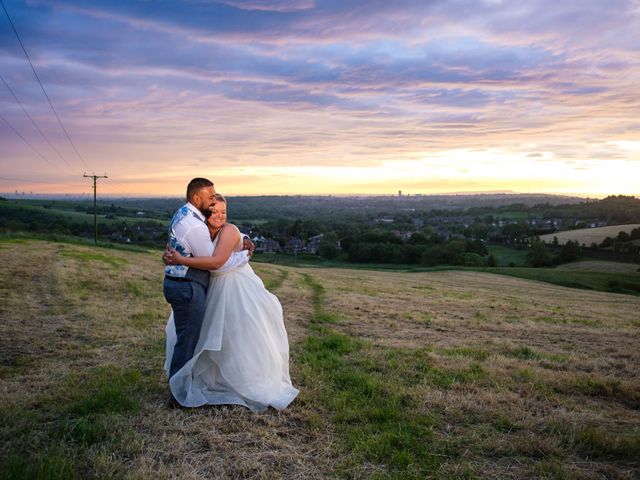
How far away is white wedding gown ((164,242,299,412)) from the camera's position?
627 cm

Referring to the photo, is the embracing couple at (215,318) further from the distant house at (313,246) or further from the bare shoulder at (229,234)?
the distant house at (313,246)

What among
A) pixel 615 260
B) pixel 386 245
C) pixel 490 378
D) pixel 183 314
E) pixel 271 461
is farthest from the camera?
pixel 386 245

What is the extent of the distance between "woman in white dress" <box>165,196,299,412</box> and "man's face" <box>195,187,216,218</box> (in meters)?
0.08

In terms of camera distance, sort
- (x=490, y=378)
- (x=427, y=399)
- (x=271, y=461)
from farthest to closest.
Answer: (x=490, y=378) < (x=427, y=399) < (x=271, y=461)

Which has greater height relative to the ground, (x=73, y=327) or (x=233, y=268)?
(x=233, y=268)

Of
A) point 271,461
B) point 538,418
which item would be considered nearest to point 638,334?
point 538,418

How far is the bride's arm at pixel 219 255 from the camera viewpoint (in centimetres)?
586

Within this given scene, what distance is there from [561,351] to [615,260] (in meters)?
76.6

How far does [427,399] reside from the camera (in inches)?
265

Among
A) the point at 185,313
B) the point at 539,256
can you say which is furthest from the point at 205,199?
the point at 539,256

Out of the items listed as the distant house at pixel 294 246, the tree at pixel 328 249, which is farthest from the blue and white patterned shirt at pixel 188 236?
the distant house at pixel 294 246

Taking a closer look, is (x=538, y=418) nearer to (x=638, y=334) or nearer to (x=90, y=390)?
(x=90, y=390)

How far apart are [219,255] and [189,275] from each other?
19.3 inches

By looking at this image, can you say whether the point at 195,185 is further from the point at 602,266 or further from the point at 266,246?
the point at 266,246
